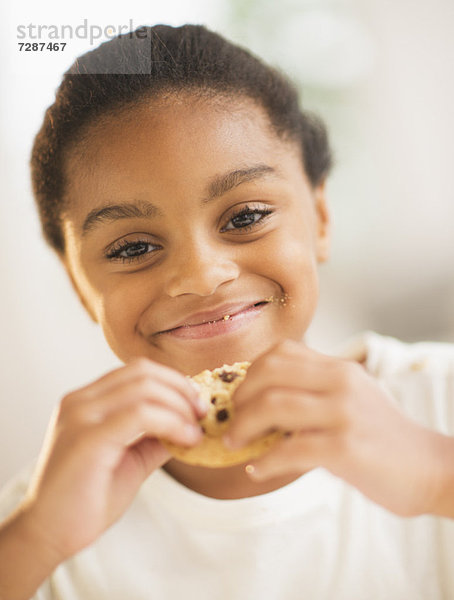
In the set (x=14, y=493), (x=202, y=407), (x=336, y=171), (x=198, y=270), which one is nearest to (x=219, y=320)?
(x=198, y=270)

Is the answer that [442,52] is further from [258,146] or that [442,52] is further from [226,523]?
[226,523]

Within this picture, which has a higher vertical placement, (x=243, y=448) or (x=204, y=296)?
(x=204, y=296)

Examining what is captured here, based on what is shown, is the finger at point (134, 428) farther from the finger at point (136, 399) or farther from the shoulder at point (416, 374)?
the shoulder at point (416, 374)

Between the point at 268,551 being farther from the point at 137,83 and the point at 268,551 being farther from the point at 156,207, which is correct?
the point at 137,83

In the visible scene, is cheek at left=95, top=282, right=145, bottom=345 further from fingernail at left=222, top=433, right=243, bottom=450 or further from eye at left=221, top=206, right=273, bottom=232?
fingernail at left=222, top=433, right=243, bottom=450

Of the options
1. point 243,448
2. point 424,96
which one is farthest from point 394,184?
point 243,448

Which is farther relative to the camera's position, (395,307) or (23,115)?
(395,307)

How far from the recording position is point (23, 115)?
3.04ft

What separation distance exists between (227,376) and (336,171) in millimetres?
847

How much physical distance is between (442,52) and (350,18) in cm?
28

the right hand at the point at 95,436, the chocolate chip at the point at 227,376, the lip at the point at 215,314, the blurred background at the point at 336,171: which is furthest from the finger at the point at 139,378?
the blurred background at the point at 336,171

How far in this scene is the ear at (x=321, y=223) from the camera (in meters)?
1.01

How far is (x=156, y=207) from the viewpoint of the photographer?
28.6 inches

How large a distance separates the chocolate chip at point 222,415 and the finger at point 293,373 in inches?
2.7
